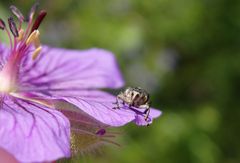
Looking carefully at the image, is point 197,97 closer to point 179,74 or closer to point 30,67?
point 179,74

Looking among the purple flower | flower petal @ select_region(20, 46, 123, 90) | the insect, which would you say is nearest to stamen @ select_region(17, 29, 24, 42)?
the purple flower

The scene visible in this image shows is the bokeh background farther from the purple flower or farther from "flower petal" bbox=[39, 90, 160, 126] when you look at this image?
"flower petal" bbox=[39, 90, 160, 126]

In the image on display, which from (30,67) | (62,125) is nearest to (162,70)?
(30,67)

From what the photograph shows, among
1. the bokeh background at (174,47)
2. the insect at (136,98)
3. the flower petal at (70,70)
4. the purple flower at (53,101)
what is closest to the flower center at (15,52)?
the purple flower at (53,101)

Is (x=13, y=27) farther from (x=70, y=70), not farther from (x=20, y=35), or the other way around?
(x=70, y=70)

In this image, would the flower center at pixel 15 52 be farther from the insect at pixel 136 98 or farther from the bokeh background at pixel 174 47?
the bokeh background at pixel 174 47
